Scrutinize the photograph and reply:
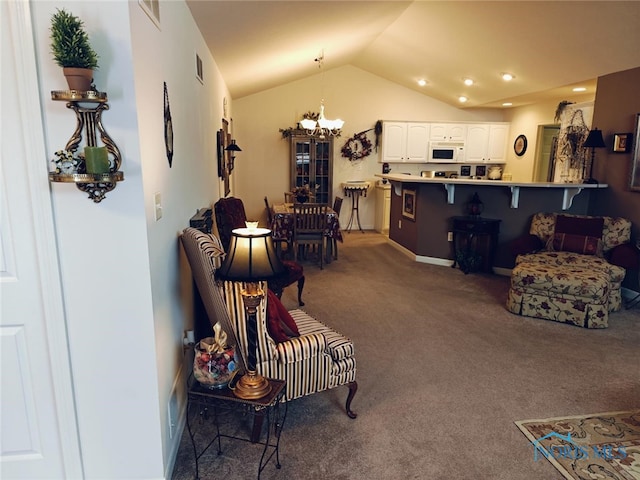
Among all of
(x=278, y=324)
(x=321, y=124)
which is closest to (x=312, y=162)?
(x=321, y=124)

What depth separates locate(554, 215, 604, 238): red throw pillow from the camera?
4391 millimetres

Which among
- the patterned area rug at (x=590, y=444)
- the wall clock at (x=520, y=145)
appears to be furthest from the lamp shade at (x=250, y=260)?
the wall clock at (x=520, y=145)

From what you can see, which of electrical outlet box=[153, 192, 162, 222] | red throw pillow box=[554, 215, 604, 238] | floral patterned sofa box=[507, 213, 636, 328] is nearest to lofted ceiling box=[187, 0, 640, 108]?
electrical outlet box=[153, 192, 162, 222]

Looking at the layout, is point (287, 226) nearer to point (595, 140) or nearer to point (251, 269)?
point (251, 269)

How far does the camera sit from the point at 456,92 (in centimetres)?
743

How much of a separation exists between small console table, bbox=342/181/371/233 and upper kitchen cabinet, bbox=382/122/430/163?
0.68 meters

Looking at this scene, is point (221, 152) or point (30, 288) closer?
point (30, 288)

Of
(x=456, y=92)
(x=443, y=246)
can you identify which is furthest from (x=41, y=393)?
(x=456, y=92)

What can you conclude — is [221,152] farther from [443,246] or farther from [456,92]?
[456,92]

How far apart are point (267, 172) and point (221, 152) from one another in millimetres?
3113

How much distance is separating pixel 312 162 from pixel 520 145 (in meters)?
3.99

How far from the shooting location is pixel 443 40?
18.0 ft

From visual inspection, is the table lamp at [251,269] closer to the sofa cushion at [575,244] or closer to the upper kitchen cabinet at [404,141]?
the sofa cushion at [575,244]

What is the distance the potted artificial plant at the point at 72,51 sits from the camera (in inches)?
53.6
